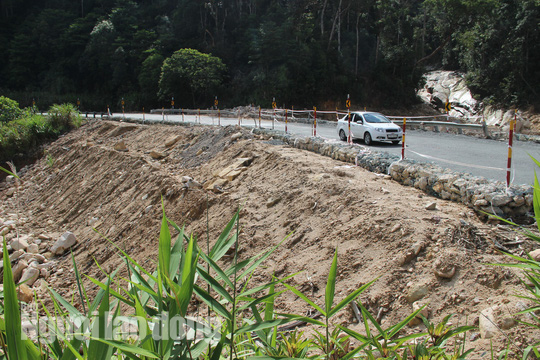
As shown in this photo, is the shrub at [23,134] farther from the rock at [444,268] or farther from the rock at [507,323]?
the rock at [507,323]

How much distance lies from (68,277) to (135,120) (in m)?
18.2

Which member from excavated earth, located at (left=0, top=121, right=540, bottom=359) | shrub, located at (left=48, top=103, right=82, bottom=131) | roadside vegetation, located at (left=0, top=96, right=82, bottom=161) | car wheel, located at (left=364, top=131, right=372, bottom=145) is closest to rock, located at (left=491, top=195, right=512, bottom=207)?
excavated earth, located at (left=0, top=121, right=540, bottom=359)

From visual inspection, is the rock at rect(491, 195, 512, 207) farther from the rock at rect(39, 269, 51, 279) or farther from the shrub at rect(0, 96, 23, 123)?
the shrub at rect(0, 96, 23, 123)

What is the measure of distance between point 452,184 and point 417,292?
2.63m

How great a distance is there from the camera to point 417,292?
4.18m

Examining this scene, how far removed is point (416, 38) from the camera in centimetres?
4900

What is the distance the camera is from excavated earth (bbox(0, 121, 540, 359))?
4.15 m

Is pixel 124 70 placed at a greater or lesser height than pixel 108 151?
greater

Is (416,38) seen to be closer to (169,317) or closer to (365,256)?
(365,256)

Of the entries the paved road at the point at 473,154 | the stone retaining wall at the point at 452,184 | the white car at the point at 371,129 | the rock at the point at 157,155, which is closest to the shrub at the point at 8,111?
the rock at the point at 157,155

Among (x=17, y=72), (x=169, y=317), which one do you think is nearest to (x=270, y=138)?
(x=169, y=317)

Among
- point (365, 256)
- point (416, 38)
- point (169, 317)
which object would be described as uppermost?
point (416, 38)

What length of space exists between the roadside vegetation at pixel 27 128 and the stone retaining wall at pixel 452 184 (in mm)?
21227

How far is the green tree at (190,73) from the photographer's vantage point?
140 feet
